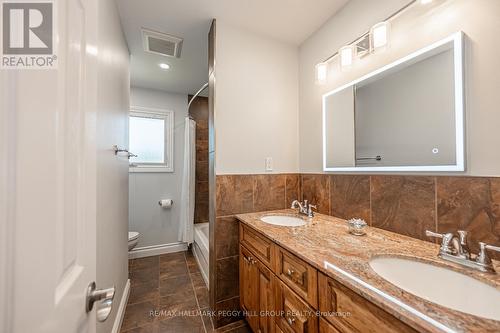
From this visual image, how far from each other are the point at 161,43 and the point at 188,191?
1852mm

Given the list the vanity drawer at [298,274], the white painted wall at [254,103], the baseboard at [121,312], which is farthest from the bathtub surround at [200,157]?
the vanity drawer at [298,274]

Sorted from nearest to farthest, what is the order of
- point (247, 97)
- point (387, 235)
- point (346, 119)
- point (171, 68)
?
point (387, 235)
point (346, 119)
point (247, 97)
point (171, 68)

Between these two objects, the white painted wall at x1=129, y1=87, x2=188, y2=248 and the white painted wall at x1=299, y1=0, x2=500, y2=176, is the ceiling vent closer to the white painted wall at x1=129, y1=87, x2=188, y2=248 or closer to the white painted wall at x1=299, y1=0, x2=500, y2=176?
the white painted wall at x1=129, y1=87, x2=188, y2=248

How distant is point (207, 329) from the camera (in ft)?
5.18

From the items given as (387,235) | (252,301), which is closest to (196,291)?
(252,301)

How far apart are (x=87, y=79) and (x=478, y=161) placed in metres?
1.50

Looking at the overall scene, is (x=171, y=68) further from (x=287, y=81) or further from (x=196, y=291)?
(x=196, y=291)

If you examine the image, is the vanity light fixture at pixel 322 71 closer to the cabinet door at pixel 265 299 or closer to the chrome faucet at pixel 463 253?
the chrome faucet at pixel 463 253

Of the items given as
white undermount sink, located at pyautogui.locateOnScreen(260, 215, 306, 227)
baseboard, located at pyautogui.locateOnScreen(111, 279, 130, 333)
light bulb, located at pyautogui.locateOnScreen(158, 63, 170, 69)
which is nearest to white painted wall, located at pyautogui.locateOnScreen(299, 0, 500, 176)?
white undermount sink, located at pyautogui.locateOnScreen(260, 215, 306, 227)

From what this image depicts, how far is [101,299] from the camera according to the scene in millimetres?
560

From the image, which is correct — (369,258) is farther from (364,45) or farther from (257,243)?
(364,45)

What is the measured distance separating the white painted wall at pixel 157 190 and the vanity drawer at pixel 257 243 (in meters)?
1.92

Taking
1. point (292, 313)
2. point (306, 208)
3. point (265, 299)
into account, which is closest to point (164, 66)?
point (306, 208)

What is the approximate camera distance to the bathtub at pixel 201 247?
2258 millimetres
